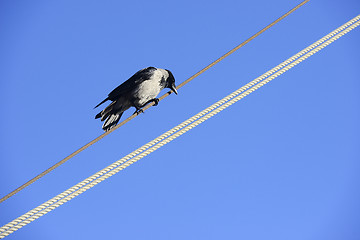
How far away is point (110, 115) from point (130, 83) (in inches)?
24.1

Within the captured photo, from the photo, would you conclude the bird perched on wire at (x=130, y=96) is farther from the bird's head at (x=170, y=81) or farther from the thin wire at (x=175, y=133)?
the thin wire at (x=175, y=133)

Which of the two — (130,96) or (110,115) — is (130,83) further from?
(110,115)

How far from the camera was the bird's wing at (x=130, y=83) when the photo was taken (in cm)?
542

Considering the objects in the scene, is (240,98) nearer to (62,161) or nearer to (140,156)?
(140,156)

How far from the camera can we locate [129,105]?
5.50m

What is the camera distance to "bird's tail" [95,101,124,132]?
535cm

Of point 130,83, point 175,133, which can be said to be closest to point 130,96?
point 130,83

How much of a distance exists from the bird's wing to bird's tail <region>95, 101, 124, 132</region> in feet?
0.49

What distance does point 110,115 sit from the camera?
5414 mm

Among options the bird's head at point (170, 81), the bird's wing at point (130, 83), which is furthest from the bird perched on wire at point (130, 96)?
the bird's head at point (170, 81)

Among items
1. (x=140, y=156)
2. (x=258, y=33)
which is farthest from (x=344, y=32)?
(x=140, y=156)

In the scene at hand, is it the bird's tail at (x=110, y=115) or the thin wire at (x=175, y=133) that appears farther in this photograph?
the bird's tail at (x=110, y=115)

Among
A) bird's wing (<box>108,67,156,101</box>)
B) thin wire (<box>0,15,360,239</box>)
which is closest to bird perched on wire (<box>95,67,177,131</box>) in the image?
bird's wing (<box>108,67,156,101</box>)

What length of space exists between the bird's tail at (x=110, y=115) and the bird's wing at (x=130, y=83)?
0.15m
